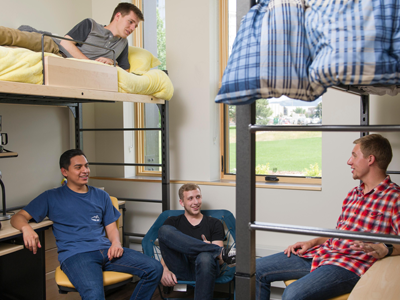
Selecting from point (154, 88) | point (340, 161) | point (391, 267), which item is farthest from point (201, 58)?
point (391, 267)

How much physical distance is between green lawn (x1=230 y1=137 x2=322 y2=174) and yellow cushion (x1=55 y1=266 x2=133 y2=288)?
1.46 metres

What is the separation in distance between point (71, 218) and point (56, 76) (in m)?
0.95

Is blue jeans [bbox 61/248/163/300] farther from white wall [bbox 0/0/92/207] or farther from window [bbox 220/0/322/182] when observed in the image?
window [bbox 220/0/322/182]

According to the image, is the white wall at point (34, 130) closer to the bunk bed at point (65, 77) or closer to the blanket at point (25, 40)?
the bunk bed at point (65, 77)

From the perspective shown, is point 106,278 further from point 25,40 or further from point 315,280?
point 25,40

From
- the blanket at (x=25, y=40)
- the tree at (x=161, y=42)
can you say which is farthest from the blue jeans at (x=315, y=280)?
the tree at (x=161, y=42)

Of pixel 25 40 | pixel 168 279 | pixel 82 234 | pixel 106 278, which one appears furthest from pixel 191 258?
pixel 25 40

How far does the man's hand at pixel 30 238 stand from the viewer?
2152 mm

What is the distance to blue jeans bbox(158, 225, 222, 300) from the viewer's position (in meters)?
2.34

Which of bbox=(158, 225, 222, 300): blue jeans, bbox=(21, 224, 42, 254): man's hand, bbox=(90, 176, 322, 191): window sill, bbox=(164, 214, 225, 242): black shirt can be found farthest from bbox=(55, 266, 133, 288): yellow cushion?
bbox=(90, 176, 322, 191): window sill

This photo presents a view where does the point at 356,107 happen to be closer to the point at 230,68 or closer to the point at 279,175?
the point at 279,175

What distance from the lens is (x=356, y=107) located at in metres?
2.56

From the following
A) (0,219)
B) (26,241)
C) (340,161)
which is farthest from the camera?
(340,161)

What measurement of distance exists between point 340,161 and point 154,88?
56.4 inches
